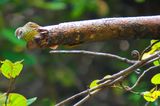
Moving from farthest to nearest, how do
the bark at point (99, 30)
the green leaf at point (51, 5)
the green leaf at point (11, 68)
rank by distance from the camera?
the green leaf at point (51, 5) < the green leaf at point (11, 68) < the bark at point (99, 30)

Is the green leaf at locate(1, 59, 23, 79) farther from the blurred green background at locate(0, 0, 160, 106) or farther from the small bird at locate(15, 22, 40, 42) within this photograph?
the blurred green background at locate(0, 0, 160, 106)

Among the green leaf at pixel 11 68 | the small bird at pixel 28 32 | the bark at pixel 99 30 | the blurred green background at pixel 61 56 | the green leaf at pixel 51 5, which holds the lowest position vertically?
the blurred green background at pixel 61 56

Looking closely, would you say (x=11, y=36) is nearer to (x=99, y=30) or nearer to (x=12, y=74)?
(x=12, y=74)

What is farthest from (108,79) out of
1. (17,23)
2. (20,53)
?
(17,23)

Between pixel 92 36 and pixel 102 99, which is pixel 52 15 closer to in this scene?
pixel 102 99

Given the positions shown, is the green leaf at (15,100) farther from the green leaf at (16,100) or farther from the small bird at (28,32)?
the small bird at (28,32)

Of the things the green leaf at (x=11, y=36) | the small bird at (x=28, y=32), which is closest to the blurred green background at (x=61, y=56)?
the green leaf at (x=11, y=36)
